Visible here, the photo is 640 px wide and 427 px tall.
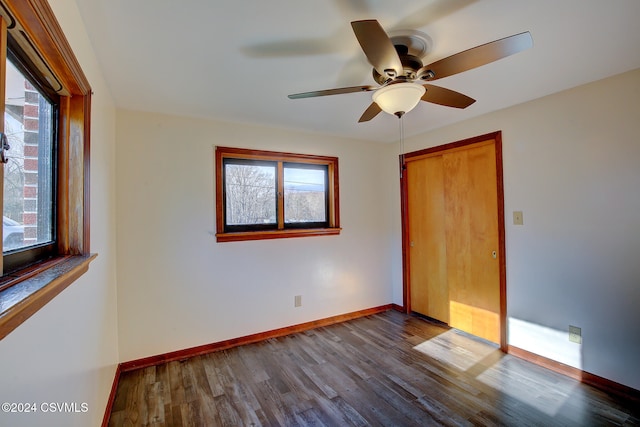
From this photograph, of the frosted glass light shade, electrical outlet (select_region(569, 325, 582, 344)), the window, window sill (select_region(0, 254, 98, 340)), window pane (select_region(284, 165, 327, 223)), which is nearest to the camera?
window sill (select_region(0, 254, 98, 340))

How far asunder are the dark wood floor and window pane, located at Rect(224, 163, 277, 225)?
1299 mm

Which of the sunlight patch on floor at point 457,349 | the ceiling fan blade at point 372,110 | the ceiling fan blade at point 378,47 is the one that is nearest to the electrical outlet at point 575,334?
the sunlight patch on floor at point 457,349

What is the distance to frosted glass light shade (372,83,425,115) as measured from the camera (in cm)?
156

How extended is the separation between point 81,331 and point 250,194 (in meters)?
1.96

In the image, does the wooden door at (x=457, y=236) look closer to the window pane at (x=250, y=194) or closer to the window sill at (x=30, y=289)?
the window pane at (x=250, y=194)

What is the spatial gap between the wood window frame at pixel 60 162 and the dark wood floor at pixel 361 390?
1.34 meters

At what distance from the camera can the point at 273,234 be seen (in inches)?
123

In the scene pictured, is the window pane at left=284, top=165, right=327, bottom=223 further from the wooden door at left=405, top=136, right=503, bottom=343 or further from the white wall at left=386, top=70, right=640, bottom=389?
the white wall at left=386, top=70, right=640, bottom=389

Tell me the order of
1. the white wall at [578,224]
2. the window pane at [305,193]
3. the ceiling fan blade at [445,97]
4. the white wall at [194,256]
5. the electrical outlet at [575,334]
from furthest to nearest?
the window pane at [305,193] → the white wall at [194,256] → the electrical outlet at [575,334] → the white wall at [578,224] → the ceiling fan blade at [445,97]

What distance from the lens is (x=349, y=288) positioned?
3.65 metres

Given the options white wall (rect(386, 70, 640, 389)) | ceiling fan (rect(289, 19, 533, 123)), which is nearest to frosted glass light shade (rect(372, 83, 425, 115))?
ceiling fan (rect(289, 19, 533, 123))

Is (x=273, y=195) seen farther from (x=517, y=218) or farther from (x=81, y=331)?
(x=517, y=218)

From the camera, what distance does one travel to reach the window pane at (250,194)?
9.91 ft

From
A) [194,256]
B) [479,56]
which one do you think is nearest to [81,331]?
[194,256]
